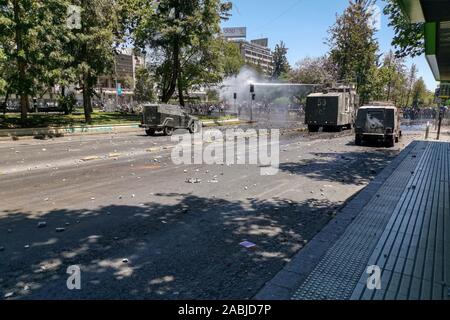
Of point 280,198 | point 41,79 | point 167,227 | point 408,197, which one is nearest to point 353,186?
point 408,197

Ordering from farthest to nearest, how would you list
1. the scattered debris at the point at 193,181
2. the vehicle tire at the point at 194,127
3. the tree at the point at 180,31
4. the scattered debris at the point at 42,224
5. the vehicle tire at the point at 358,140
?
the tree at the point at 180,31
the vehicle tire at the point at 194,127
the vehicle tire at the point at 358,140
the scattered debris at the point at 193,181
the scattered debris at the point at 42,224

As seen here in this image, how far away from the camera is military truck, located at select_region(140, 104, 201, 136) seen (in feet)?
74.2

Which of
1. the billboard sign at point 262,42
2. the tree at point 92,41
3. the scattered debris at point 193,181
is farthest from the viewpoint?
the billboard sign at point 262,42

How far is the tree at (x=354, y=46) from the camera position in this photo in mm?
43312

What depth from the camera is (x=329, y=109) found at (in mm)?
26734

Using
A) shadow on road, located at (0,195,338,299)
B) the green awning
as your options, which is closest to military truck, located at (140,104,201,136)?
shadow on road, located at (0,195,338,299)

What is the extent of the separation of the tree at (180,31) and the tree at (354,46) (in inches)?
643

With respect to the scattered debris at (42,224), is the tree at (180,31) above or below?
above

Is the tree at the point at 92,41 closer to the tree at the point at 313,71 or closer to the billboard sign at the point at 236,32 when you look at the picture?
the tree at the point at 313,71

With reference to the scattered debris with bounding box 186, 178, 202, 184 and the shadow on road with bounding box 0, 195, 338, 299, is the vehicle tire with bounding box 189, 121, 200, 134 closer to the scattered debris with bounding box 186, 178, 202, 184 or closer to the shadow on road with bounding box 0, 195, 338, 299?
the scattered debris with bounding box 186, 178, 202, 184

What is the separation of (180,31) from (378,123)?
21.2 m

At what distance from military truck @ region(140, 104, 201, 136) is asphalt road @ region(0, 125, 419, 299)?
10.4m

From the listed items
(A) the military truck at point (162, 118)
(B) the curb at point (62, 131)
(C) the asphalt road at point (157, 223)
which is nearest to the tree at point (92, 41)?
(B) the curb at point (62, 131)
